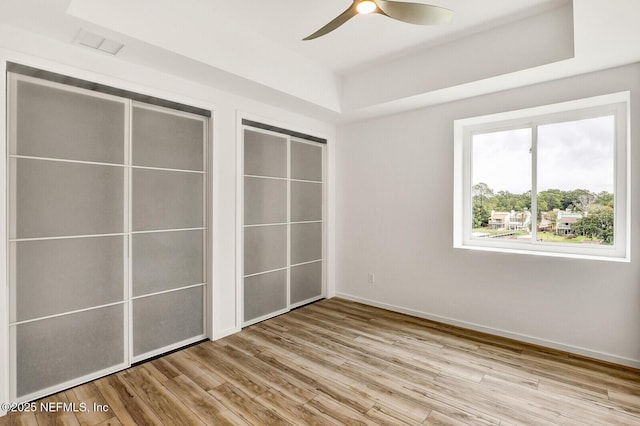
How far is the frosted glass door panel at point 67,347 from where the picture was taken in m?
2.15

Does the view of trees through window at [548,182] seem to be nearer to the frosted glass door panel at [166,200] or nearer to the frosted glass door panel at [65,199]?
the frosted glass door panel at [166,200]

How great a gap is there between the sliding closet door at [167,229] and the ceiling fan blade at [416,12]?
1989 millimetres

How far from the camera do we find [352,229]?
14.7 ft

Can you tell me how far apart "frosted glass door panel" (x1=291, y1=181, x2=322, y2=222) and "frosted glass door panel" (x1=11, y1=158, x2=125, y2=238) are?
2.01m

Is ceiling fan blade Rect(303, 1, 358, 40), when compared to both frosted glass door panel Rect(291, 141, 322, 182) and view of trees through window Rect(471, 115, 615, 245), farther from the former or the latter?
view of trees through window Rect(471, 115, 615, 245)

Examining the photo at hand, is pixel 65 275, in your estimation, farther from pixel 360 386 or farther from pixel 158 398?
pixel 360 386

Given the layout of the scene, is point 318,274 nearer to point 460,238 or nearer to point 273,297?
point 273,297

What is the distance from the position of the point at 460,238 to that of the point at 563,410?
190cm

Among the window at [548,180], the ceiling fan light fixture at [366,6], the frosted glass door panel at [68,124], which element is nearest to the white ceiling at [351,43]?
the frosted glass door panel at [68,124]

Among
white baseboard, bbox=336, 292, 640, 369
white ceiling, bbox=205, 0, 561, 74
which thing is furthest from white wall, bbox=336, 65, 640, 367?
white ceiling, bbox=205, 0, 561, 74

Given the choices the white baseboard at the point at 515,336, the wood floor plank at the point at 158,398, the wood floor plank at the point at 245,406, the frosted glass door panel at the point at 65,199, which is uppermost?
the frosted glass door panel at the point at 65,199

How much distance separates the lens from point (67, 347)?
2320mm

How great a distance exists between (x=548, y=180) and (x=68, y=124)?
13.9ft

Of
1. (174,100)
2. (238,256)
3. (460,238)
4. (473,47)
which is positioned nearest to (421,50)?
(473,47)
